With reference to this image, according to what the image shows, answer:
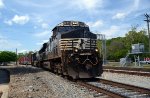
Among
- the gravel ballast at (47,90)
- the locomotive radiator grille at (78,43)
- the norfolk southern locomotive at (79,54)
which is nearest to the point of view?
the gravel ballast at (47,90)

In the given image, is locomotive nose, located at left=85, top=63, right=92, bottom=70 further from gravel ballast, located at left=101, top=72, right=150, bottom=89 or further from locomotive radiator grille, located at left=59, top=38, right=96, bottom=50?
gravel ballast, located at left=101, top=72, right=150, bottom=89

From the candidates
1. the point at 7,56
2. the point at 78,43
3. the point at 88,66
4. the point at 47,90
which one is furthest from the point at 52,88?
the point at 7,56

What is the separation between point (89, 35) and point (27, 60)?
58120mm

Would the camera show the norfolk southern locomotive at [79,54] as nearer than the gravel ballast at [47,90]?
No

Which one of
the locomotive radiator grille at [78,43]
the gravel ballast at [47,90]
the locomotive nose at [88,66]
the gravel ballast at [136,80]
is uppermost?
the locomotive radiator grille at [78,43]

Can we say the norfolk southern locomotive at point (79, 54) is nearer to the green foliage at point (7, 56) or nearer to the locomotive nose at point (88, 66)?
the locomotive nose at point (88, 66)

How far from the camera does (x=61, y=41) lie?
18.5 meters

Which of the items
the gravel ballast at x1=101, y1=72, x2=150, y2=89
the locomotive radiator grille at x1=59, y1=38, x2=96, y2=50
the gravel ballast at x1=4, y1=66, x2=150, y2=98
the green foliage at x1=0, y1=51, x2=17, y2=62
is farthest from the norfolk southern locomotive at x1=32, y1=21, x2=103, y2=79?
the green foliage at x1=0, y1=51, x2=17, y2=62

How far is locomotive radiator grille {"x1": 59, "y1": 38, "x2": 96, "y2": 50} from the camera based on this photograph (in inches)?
709

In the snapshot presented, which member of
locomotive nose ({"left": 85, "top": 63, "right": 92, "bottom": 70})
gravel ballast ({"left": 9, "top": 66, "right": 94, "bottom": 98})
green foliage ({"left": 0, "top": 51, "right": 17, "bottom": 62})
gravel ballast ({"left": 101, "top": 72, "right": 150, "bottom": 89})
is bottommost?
gravel ballast ({"left": 9, "top": 66, "right": 94, "bottom": 98})

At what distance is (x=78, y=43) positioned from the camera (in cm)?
1811

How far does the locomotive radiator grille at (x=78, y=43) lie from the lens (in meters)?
18.0

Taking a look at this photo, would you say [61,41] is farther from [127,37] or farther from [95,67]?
[127,37]

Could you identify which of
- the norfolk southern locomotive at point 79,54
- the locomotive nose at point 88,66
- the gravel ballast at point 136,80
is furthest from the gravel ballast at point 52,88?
the locomotive nose at point 88,66
